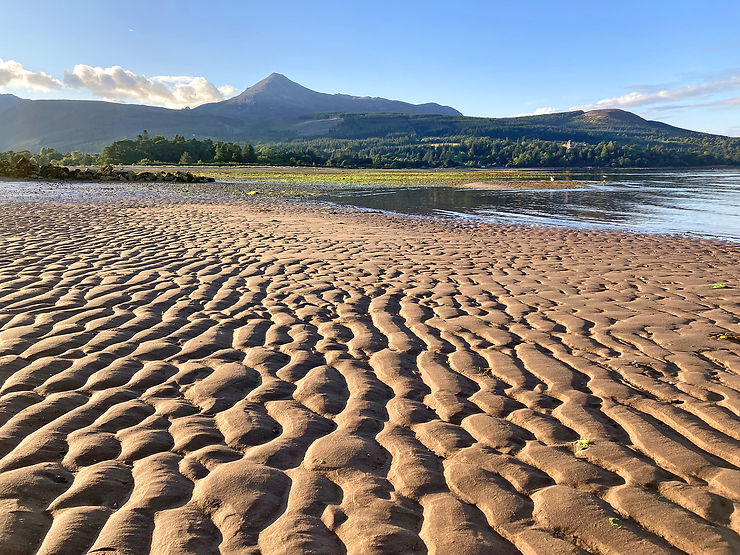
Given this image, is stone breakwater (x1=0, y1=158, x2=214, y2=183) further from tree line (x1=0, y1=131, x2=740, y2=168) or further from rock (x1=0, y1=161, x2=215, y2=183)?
tree line (x1=0, y1=131, x2=740, y2=168)

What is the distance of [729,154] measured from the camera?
134375 mm

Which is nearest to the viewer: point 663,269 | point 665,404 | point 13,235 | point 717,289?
point 665,404

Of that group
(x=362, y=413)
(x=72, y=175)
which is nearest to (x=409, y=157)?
(x=72, y=175)

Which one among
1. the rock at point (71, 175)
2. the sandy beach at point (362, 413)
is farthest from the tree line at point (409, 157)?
the sandy beach at point (362, 413)

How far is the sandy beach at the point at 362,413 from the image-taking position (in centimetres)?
240

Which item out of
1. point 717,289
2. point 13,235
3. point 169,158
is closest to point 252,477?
point 717,289

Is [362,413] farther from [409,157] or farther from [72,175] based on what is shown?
[409,157]

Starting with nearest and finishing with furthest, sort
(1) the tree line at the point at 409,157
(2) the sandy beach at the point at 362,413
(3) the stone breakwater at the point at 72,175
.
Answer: (2) the sandy beach at the point at 362,413, (3) the stone breakwater at the point at 72,175, (1) the tree line at the point at 409,157

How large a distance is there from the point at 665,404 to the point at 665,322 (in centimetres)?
245

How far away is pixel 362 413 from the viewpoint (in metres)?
Answer: 3.59

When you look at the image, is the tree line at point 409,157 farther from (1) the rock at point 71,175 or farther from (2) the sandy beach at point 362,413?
(2) the sandy beach at point 362,413

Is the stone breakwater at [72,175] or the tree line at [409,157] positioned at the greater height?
the tree line at [409,157]

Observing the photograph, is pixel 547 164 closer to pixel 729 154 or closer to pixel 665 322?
pixel 729 154

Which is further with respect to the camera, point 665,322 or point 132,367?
point 665,322
